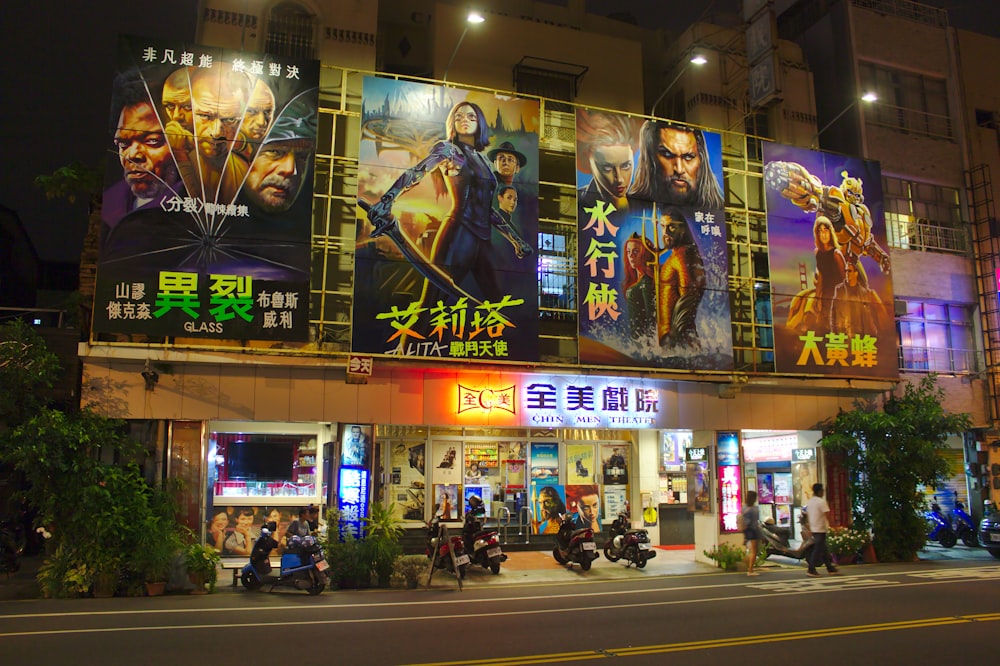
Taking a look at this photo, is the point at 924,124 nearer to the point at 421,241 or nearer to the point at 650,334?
the point at 650,334

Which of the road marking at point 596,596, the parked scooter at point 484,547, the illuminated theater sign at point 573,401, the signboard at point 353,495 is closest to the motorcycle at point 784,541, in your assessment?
the road marking at point 596,596

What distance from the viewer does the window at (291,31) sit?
18.7 meters

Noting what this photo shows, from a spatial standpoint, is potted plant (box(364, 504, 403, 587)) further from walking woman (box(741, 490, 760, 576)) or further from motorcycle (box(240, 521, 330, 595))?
walking woman (box(741, 490, 760, 576))

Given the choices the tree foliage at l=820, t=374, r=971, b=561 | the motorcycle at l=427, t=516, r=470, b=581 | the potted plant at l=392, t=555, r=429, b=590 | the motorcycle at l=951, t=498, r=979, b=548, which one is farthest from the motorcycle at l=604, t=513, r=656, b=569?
the motorcycle at l=951, t=498, r=979, b=548

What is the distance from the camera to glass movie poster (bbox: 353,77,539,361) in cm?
1582

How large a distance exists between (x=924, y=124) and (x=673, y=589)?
1858 centimetres

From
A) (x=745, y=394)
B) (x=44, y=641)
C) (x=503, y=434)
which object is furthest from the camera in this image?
(x=503, y=434)

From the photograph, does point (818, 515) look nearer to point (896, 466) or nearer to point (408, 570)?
point (896, 466)

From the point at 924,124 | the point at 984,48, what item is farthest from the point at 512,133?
the point at 984,48

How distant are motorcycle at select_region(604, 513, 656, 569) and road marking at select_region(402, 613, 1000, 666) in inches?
275

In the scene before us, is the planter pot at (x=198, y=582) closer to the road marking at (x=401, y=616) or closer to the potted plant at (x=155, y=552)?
the potted plant at (x=155, y=552)

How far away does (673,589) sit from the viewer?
14.2m

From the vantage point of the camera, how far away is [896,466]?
18.0 m

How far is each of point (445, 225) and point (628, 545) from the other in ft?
27.4
